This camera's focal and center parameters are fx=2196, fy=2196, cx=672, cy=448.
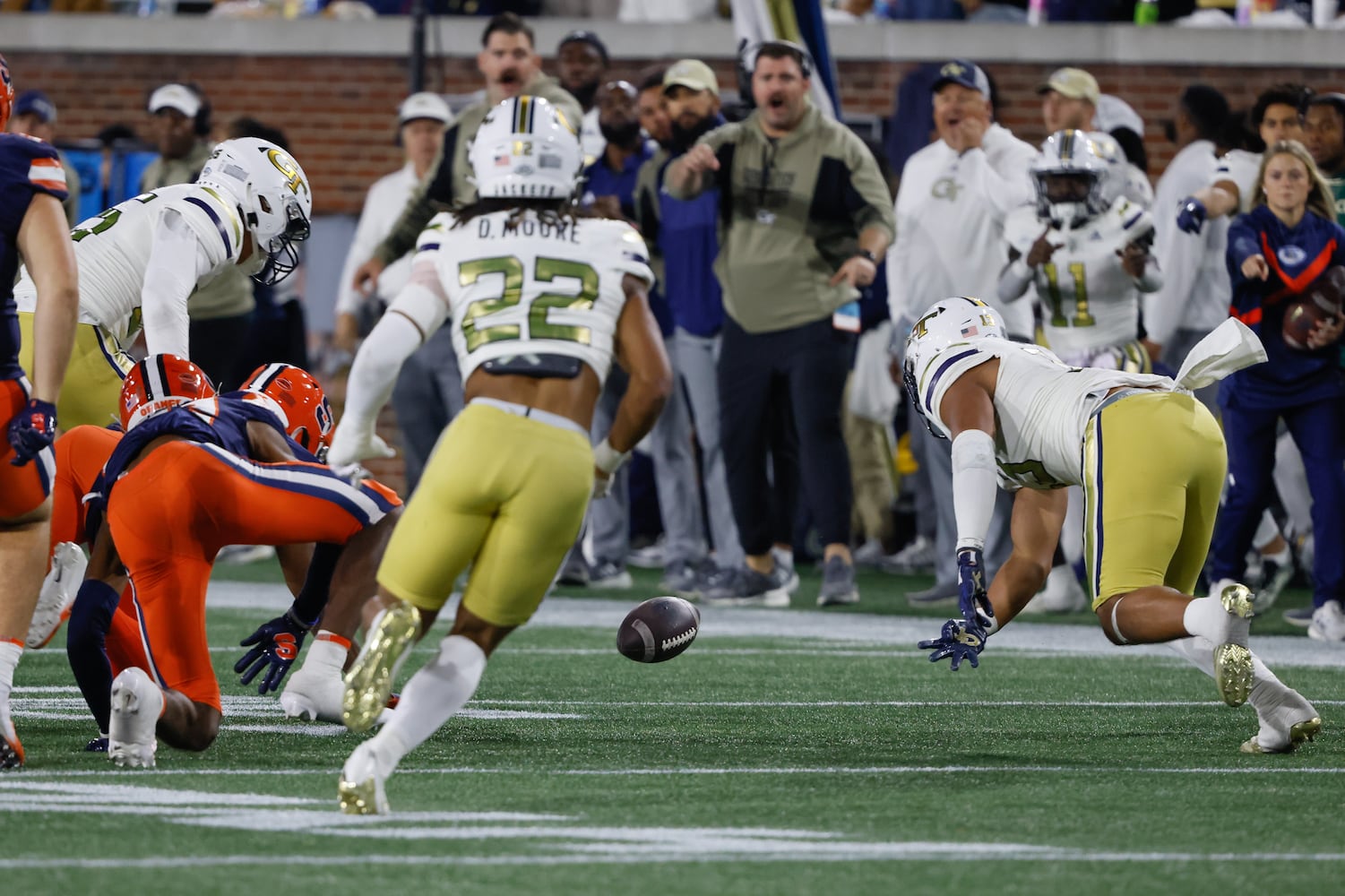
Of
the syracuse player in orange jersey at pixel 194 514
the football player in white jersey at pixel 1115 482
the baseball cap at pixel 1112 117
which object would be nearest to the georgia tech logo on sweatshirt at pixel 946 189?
the baseball cap at pixel 1112 117

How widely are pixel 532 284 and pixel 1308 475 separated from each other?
522cm

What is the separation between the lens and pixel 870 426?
13.3 metres

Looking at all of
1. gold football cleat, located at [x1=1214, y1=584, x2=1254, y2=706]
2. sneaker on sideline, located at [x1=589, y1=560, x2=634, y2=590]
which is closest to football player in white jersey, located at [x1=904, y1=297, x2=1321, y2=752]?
gold football cleat, located at [x1=1214, y1=584, x2=1254, y2=706]

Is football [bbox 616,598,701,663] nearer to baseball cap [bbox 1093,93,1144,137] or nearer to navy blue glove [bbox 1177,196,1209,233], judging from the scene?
navy blue glove [bbox 1177,196,1209,233]

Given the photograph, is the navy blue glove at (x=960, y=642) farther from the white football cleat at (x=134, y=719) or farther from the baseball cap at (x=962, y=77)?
the baseball cap at (x=962, y=77)

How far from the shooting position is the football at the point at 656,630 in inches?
245

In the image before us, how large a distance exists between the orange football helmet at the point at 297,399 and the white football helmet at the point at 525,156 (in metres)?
1.48

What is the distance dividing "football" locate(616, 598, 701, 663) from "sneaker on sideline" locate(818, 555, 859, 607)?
4056 mm

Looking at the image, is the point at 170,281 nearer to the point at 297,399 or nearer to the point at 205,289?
the point at 297,399

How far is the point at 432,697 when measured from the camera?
4.51 m

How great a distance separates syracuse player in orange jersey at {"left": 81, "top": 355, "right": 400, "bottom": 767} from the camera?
5461 mm

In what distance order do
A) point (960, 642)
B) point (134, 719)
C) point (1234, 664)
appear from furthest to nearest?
1. point (960, 642)
2. point (1234, 664)
3. point (134, 719)

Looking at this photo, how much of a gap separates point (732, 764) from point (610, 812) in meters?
0.82

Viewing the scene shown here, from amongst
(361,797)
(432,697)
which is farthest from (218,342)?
(361,797)
